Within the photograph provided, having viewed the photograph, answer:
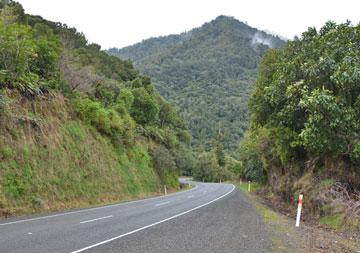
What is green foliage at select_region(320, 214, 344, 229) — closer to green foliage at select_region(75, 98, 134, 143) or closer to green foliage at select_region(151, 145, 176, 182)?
green foliage at select_region(75, 98, 134, 143)

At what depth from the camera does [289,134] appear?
60.6ft

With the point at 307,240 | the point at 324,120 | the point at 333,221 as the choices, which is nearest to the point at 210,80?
the point at 324,120

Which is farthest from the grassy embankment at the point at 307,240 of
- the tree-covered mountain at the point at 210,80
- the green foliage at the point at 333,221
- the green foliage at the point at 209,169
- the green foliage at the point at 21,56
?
the tree-covered mountain at the point at 210,80

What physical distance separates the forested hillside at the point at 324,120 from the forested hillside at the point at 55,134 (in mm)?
11714

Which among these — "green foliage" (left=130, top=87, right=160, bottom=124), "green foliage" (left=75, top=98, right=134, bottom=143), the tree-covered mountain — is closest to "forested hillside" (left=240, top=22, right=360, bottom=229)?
"green foliage" (left=75, top=98, right=134, bottom=143)

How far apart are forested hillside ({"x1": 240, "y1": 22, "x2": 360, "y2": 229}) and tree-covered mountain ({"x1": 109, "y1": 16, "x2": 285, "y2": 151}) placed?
318 feet

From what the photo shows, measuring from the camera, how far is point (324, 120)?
14039 millimetres

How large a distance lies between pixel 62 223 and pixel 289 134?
11809 millimetres

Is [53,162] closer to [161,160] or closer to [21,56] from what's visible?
[21,56]

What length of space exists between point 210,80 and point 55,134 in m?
131

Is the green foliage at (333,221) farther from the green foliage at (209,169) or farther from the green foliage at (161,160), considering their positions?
the green foliage at (209,169)

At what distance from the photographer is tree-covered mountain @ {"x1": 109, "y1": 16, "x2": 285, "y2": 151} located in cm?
12088

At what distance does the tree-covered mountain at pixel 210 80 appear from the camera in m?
121

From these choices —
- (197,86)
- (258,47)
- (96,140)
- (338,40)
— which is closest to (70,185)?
(96,140)
